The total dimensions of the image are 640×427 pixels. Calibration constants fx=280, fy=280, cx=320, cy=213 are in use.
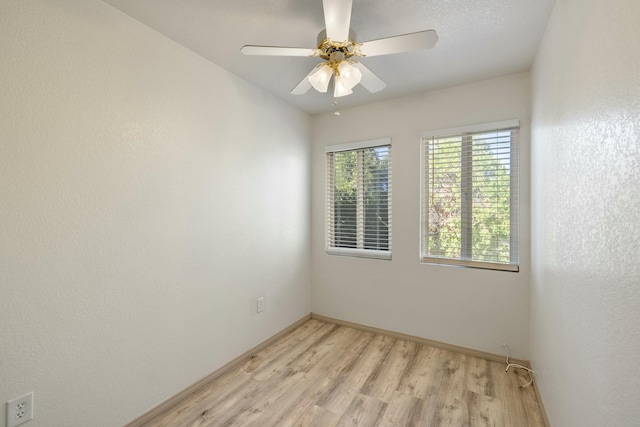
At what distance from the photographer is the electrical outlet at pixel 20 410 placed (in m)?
1.22

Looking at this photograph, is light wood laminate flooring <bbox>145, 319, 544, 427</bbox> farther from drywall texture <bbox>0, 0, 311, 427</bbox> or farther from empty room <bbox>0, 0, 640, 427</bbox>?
drywall texture <bbox>0, 0, 311, 427</bbox>

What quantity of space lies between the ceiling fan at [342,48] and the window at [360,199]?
1.20 meters

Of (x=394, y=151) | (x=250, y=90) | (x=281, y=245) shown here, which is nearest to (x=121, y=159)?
(x=250, y=90)

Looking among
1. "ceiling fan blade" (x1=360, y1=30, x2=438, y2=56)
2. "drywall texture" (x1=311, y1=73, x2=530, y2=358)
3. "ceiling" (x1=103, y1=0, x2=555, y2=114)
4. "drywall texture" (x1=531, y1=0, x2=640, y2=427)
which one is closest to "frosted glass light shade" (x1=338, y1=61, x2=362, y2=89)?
"ceiling fan blade" (x1=360, y1=30, x2=438, y2=56)

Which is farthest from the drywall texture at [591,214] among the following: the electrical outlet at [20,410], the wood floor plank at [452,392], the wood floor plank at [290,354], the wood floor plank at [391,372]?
the electrical outlet at [20,410]

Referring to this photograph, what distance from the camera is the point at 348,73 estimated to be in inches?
63.6

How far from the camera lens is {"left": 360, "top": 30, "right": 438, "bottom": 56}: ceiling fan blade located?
129cm

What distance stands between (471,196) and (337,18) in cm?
188

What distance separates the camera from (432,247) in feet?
8.73

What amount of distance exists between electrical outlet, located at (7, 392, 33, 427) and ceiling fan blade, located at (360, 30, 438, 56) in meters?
2.31

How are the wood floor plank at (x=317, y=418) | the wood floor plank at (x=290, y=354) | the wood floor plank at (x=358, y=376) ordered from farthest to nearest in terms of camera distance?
the wood floor plank at (x=290, y=354)
the wood floor plank at (x=358, y=376)
the wood floor plank at (x=317, y=418)

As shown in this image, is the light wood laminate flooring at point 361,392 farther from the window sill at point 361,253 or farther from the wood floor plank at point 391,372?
the window sill at point 361,253

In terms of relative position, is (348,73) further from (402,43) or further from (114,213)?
(114,213)

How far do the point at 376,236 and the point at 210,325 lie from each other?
5.83 ft
